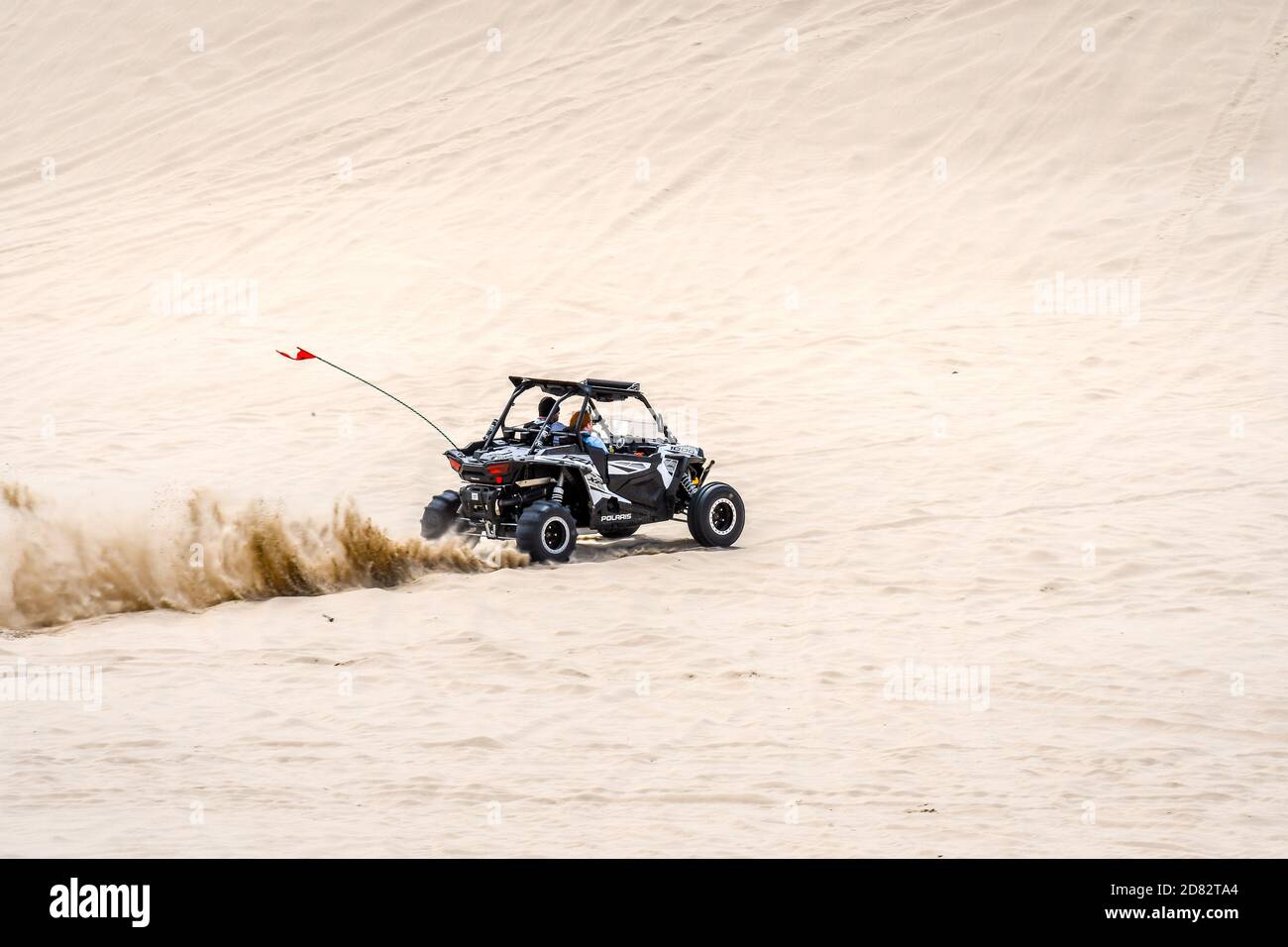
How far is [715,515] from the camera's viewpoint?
11.3 meters

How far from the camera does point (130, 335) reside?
18.2 meters

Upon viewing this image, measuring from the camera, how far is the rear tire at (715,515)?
11180 millimetres

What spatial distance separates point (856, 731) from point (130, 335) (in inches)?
518

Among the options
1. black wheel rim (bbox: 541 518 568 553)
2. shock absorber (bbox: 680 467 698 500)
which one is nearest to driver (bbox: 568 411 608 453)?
black wheel rim (bbox: 541 518 568 553)

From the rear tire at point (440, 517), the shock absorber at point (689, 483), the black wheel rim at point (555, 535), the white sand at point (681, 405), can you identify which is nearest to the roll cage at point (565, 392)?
the rear tire at point (440, 517)

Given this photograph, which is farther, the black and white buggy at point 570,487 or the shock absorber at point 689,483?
the shock absorber at point 689,483

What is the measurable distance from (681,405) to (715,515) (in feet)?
13.7

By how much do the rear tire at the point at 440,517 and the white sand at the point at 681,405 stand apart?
20.9 inches

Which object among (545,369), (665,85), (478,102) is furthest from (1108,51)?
(545,369)

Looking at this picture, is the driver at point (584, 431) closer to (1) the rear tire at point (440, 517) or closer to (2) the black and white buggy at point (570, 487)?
(2) the black and white buggy at point (570, 487)

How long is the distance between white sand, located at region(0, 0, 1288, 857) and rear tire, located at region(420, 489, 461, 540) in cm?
53

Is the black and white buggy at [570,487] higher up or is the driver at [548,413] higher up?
the driver at [548,413]

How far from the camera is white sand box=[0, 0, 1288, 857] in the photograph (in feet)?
21.5

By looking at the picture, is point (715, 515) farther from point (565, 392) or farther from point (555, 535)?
point (565, 392)
